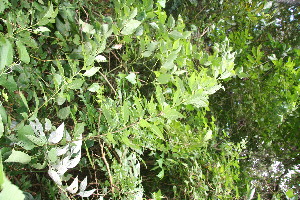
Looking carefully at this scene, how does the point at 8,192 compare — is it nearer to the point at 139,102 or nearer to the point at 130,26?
the point at 139,102

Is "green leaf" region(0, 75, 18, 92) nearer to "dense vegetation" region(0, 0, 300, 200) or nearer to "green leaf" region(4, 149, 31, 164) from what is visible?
"dense vegetation" region(0, 0, 300, 200)

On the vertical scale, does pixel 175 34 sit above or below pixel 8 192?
above

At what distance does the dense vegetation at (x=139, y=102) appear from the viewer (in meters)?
0.83

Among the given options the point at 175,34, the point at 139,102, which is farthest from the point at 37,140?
the point at 175,34

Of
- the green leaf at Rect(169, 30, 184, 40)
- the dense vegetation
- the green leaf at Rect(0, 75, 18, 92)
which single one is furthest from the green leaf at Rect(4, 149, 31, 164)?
the green leaf at Rect(169, 30, 184, 40)

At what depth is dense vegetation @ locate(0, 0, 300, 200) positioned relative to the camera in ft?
2.74

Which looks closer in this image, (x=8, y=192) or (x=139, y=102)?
(x=8, y=192)

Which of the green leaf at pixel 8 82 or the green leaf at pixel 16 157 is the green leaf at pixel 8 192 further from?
the green leaf at pixel 8 82

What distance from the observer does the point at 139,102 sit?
3.27 ft

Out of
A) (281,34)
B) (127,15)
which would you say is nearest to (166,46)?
(127,15)

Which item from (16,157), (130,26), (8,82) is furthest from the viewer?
(130,26)

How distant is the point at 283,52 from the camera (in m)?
2.52

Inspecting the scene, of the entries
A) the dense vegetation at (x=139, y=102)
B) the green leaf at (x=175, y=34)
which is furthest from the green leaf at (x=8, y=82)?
the green leaf at (x=175, y=34)

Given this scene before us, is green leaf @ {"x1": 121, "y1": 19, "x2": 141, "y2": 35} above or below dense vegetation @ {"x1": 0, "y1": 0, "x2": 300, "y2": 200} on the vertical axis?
above
